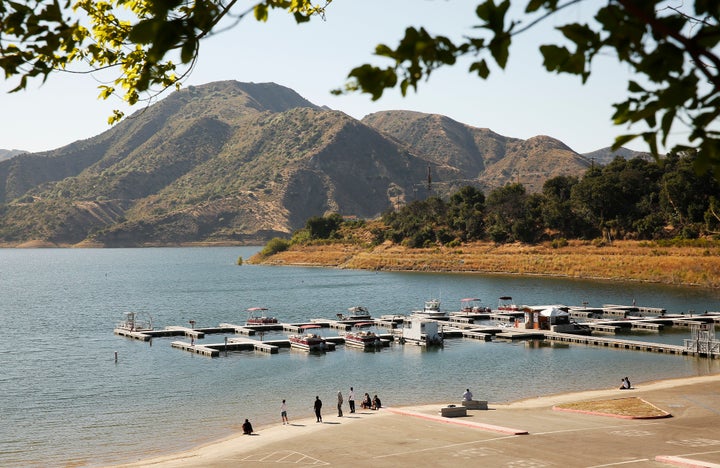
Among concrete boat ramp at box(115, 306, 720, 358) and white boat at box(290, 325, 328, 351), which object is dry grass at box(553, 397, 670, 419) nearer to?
concrete boat ramp at box(115, 306, 720, 358)

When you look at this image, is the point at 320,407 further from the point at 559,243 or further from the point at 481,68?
the point at 559,243

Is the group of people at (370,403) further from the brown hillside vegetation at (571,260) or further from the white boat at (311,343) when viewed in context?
the brown hillside vegetation at (571,260)

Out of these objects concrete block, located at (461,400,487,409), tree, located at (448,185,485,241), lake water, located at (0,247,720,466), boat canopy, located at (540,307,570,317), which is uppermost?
tree, located at (448,185,485,241)

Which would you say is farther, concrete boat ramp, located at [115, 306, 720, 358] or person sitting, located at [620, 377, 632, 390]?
concrete boat ramp, located at [115, 306, 720, 358]

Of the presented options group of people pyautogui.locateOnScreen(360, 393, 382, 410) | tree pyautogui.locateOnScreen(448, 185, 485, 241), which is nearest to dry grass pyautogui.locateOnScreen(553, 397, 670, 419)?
group of people pyautogui.locateOnScreen(360, 393, 382, 410)

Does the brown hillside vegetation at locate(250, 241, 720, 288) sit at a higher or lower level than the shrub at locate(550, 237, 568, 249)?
lower

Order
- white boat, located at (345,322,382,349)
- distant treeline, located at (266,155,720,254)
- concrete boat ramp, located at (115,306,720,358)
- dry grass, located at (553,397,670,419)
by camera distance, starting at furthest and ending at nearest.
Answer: distant treeline, located at (266,155,720,254) < white boat, located at (345,322,382,349) < concrete boat ramp, located at (115,306,720,358) < dry grass, located at (553,397,670,419)

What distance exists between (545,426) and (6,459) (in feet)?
86.7

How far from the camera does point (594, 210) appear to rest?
150375 mm

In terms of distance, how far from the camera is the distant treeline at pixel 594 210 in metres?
133

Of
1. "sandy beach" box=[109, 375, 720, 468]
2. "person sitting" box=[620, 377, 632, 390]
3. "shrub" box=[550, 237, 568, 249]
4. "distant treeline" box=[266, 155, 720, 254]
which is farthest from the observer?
"shrub" box=[550, 237, 568, 249]

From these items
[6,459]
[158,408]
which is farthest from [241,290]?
[6,459]

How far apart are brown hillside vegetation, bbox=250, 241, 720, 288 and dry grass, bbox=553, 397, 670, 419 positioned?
85948 mm

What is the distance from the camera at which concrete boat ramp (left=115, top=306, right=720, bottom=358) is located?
68.1 m
